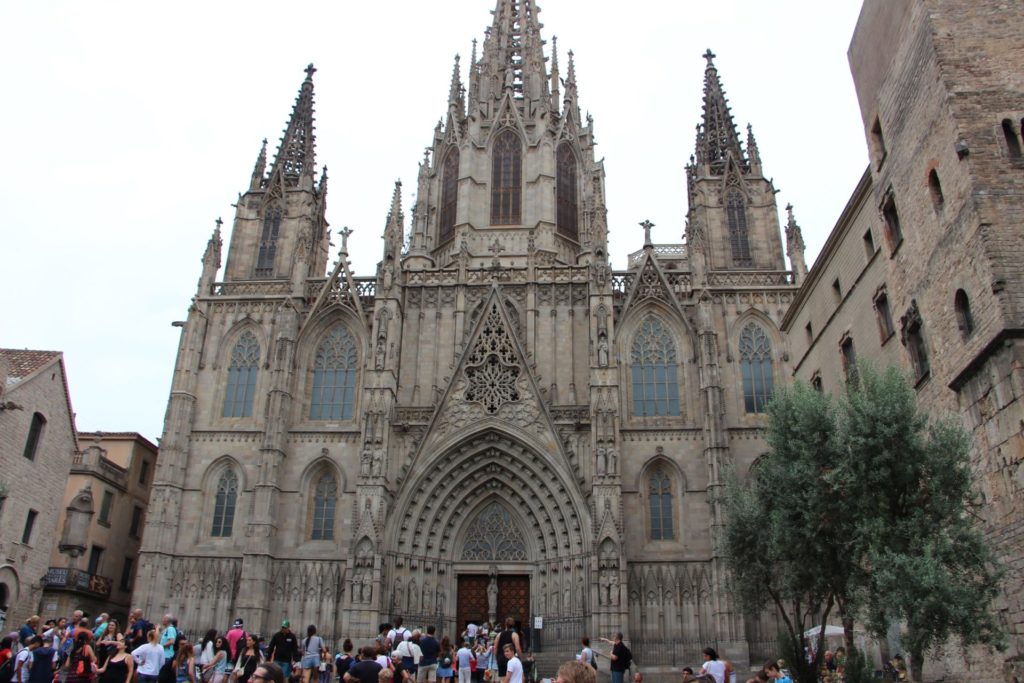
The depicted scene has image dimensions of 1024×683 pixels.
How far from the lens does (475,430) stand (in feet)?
96.3

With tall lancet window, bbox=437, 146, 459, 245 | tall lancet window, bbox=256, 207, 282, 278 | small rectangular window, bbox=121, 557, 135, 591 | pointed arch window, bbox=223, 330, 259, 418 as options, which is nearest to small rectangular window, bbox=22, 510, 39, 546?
pointed arch window, bbox=223, 330, 259, 418

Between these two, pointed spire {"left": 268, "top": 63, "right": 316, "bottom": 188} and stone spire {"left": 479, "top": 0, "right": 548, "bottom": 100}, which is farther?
stone spire {"left": 479, "top": 0, "right": 548, "bottom": 100}

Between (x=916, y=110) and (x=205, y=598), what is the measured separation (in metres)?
27.9

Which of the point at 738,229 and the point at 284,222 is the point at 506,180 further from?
the point at 738,229

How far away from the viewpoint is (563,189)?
39969 millimetres

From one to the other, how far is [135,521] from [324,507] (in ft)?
A: 40.7

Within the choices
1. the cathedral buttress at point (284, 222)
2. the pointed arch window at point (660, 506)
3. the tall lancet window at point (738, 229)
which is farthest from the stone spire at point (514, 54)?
the pointed arch window at point (660, 506)

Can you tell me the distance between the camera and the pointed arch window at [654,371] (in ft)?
103

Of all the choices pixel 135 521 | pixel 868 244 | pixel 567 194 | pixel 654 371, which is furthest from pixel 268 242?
pixel 868 244

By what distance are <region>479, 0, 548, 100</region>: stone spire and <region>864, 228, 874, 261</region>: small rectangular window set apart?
2332 cm

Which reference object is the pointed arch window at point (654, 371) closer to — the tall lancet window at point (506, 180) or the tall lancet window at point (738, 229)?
the tall lancet window at point (738, 229)

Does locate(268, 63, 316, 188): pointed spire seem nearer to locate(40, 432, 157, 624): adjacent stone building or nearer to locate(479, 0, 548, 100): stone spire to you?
locate(479, 0, 548, 100): stone spire

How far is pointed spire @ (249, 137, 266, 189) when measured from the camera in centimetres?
3794

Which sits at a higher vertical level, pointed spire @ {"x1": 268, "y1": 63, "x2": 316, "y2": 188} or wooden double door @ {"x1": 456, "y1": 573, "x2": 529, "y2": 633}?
pointed spire @ {"x1": 268, "y1": 63, "x2": 316, "y2": 188}
